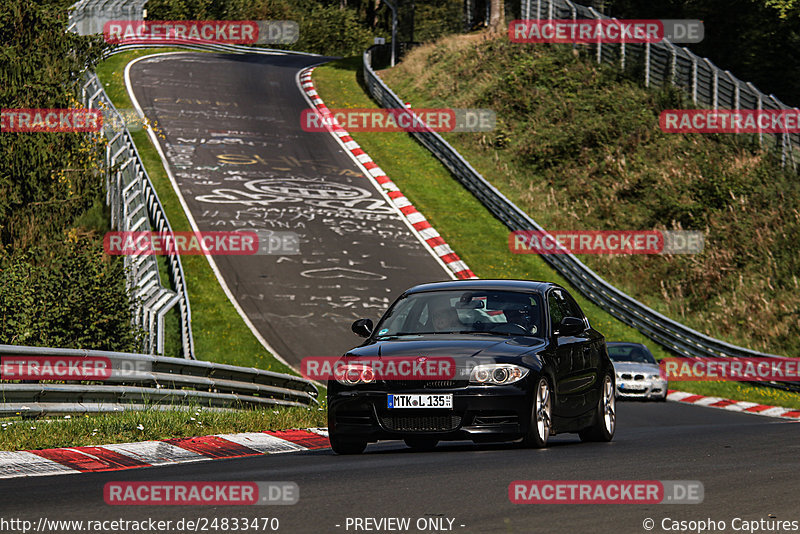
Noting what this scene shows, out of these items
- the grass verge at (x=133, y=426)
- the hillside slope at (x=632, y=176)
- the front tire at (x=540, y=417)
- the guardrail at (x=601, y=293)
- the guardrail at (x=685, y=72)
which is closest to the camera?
the grass verge at (x=133, y=426)

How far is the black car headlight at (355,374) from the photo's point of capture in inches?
413

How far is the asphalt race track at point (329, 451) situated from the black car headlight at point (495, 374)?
0.64 meters

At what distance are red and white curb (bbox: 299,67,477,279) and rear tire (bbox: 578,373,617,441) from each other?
1695cm

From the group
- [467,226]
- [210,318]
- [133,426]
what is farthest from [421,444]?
[467,226]

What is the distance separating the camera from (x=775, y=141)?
36688mm

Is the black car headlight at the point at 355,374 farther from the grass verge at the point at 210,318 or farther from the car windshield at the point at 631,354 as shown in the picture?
the car windshield at the point at 631,354

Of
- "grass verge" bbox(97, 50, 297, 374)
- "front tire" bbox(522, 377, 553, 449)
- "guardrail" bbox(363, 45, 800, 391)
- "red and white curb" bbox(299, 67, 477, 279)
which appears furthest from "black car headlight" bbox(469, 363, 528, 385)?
"red and white curb" bbox(299, 67, 477, 279)

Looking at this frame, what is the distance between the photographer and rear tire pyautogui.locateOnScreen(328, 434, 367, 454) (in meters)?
10.7

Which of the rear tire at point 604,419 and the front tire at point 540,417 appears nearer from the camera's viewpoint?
the front tire at point 540,417

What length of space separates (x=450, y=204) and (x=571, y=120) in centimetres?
879

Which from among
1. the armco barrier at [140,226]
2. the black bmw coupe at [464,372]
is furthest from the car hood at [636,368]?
the black bmw coupe at [464,372]

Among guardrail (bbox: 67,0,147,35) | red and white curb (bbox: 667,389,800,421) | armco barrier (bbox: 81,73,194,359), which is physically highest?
guardrail (bbox: 67,0,147,35)

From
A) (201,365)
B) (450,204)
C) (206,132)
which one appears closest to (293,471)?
(201,365)

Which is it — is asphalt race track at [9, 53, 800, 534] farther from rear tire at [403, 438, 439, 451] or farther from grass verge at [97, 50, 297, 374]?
grass verge at [97, 50, 297, 374]
